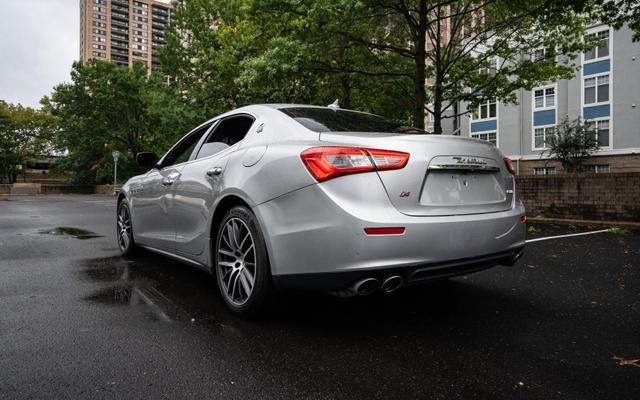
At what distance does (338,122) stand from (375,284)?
1375 millimetres

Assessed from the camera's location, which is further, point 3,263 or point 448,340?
point 3,263

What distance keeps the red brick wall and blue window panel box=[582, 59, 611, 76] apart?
23929mm

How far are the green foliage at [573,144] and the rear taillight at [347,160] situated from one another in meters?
29.9

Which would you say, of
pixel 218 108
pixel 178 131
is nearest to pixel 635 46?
pixel 218 108

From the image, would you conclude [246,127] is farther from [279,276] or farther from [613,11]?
[613,11]

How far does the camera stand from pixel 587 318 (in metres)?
3.20

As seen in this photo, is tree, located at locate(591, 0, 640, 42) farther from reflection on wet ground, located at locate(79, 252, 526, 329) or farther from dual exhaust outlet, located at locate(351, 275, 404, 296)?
dual exhaust outlet, located at locate(351, 275, 404, 296)

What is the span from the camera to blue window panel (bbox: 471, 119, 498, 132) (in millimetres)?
35938

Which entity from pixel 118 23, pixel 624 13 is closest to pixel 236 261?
pixel 624 13

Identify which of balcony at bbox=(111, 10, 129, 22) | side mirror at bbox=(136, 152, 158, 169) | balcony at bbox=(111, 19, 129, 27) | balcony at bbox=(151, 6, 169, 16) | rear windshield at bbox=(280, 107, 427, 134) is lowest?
side mirror at bbox=(136, 152, 158, 169)

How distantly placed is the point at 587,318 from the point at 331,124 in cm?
233

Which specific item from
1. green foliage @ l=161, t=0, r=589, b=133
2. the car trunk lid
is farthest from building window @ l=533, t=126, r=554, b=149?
the car trunk lid

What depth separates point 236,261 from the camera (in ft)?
10.6

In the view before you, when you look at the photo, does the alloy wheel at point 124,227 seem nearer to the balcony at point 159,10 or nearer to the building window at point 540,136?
the building window at point 540,136
